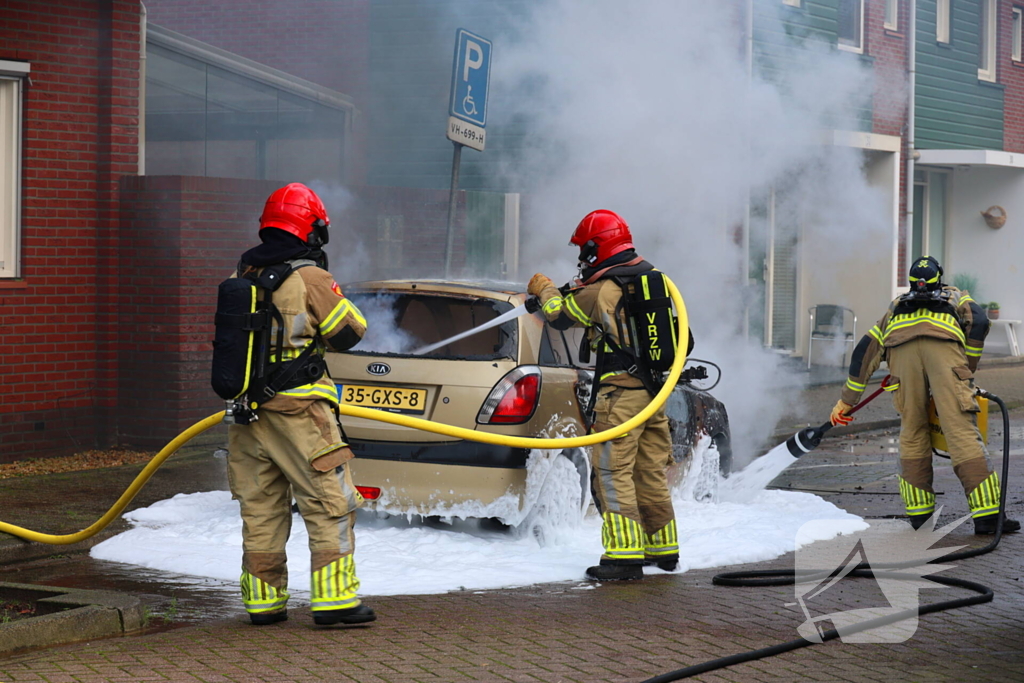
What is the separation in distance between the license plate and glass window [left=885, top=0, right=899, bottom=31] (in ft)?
46.7

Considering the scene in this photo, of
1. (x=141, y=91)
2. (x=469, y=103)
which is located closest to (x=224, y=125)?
(x=141, y=91)

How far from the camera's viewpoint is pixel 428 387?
21.0 feet

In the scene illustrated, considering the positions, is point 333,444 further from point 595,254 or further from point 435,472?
point 595,254

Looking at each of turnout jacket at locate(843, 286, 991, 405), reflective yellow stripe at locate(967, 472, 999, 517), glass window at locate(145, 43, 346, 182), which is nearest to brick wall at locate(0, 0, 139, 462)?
glass window at locate(145, 43, 346, 182)

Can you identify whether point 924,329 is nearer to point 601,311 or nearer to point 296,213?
point 601,311

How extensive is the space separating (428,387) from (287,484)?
1351 mm

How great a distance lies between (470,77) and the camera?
30.0ft

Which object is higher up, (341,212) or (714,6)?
(714,6)

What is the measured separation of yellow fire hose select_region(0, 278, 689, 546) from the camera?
18.3ft

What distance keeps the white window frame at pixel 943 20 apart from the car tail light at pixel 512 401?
15934mm

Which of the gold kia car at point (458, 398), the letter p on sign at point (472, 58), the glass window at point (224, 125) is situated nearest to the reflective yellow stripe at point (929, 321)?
the gold kia car at point (458, 398)

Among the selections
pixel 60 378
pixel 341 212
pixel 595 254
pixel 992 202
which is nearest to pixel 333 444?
pixel 595 254

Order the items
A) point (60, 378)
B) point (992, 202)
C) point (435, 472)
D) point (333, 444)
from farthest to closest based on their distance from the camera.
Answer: point (992, 202) < point (60, 378) < point (435, 472) < point (333, 444)

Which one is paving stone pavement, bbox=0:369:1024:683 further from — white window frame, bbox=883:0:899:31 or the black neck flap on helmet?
white window frame, bbox=883:0:899:31
